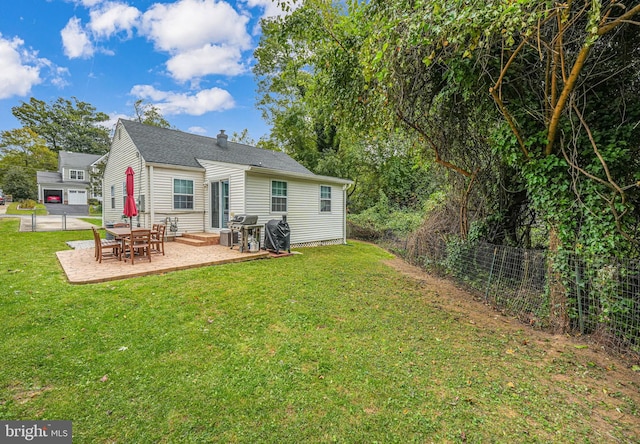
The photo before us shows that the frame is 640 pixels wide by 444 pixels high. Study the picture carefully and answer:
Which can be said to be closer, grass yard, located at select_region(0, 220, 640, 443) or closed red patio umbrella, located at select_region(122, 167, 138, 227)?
grass yard, located at select_region(0, 220, 640, 443)

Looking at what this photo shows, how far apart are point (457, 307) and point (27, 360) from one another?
5594 mm

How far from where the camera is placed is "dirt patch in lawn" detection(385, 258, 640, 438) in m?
2.23

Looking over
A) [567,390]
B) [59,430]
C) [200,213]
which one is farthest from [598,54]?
[200,213]

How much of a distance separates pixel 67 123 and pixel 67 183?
14.2 meters

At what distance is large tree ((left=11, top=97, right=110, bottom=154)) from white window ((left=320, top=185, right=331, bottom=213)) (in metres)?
39.9

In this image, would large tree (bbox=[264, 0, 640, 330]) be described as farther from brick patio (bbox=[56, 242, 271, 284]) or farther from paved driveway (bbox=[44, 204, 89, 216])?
paved driveway (bbox=[44, 204, 89, 216])

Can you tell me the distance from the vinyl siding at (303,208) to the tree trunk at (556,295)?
7.48m

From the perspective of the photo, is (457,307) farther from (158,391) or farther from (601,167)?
(158,391)

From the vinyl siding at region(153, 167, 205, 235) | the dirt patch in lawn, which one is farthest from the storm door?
the dirt patch in lawn

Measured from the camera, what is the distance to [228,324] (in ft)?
11.8

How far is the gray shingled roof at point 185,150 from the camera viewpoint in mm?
10664

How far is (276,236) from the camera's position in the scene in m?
8.61

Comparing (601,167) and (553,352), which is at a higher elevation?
(601,167)

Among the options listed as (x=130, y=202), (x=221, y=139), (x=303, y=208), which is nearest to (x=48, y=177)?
(x=221, y=139)
